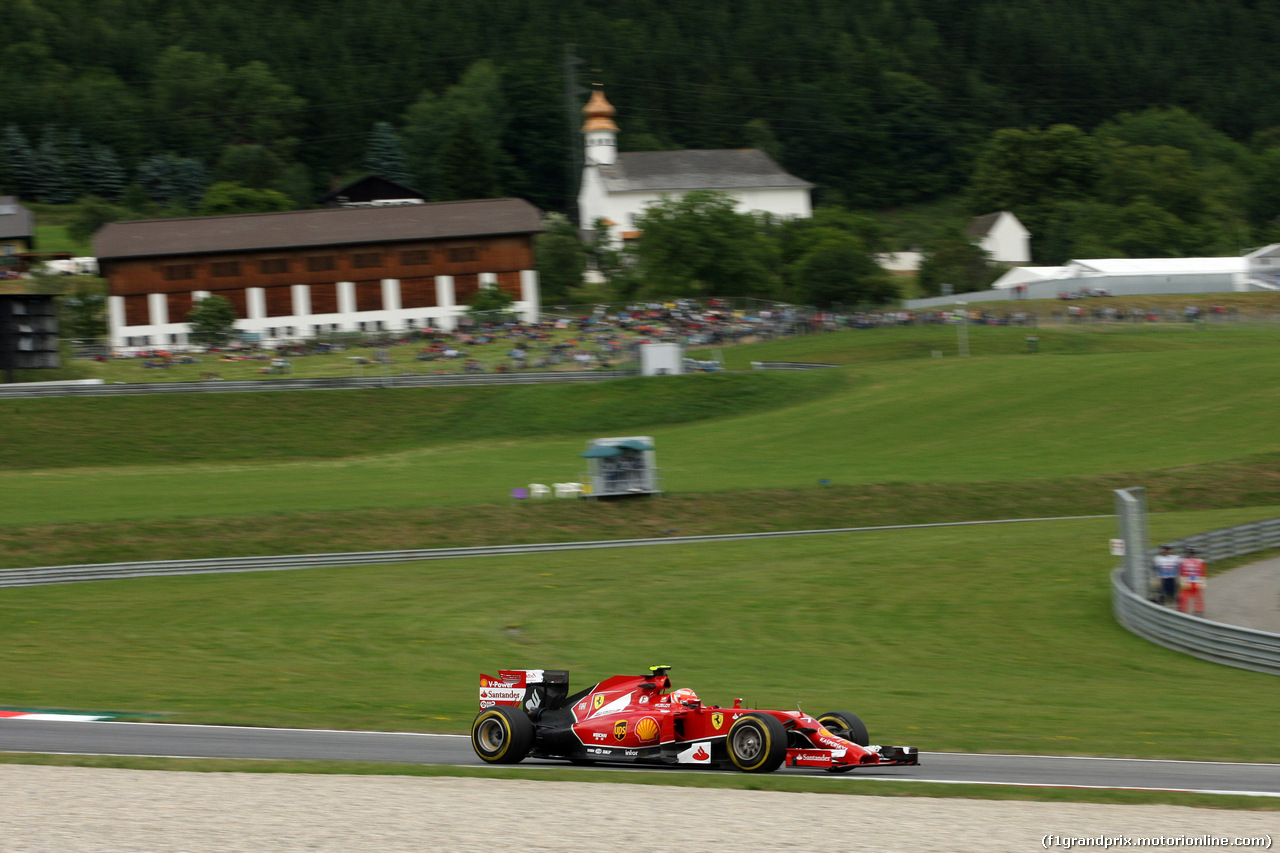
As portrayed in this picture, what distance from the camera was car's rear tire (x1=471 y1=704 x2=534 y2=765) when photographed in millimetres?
13414

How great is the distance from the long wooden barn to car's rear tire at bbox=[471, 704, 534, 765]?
8021cm

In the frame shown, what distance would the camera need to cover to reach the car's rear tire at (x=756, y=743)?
12.4m

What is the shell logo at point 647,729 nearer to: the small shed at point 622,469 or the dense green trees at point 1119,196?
the small shed at point 622,469

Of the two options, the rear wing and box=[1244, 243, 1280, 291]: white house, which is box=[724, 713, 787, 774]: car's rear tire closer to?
the rear wing

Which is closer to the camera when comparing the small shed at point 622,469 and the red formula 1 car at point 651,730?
the red formula 1 car at point 651,730

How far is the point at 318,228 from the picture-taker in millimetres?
96500

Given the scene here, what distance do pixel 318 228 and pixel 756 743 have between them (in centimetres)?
8976

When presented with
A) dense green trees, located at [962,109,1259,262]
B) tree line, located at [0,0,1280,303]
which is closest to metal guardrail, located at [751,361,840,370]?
dense green trees, located at [962,109,1259,262]

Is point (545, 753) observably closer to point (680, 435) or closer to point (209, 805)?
point (209, 805)

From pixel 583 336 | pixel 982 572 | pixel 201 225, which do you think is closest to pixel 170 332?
pixel 201 225

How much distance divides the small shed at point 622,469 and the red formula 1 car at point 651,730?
86.3 feet

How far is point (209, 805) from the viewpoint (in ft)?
37.2

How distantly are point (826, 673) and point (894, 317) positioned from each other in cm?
6016

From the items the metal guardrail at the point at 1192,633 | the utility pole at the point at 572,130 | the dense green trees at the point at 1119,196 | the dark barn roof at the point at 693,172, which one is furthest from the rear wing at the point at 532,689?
the utility pole at the point at 572,130
